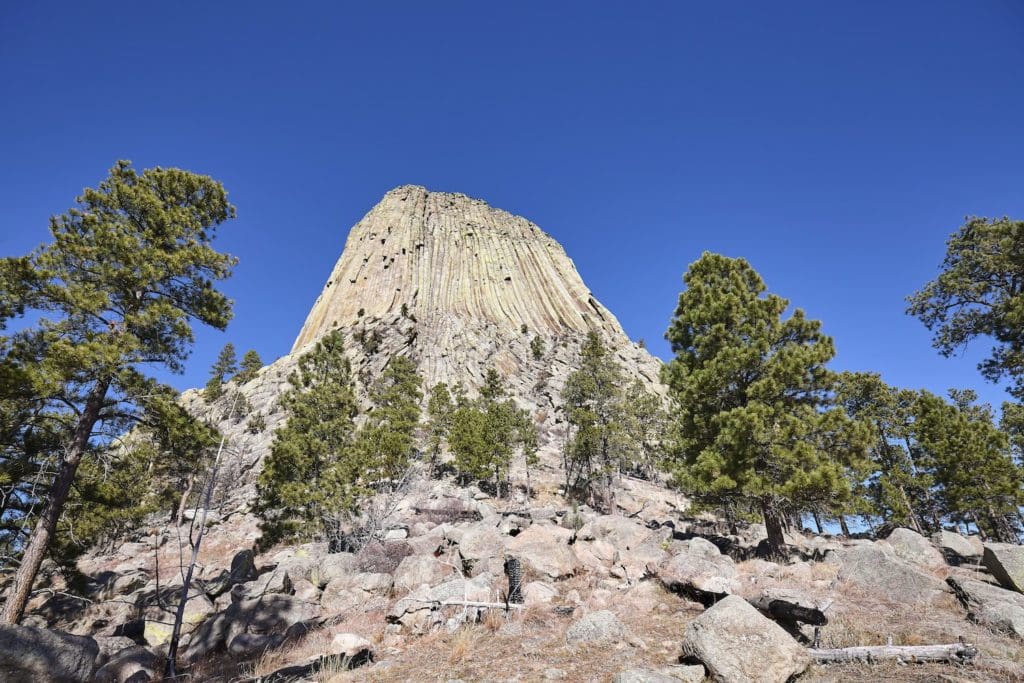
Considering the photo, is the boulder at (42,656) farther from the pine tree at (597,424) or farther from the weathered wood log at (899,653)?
the pine tree at (597,424)

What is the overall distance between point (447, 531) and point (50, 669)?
1190 cm

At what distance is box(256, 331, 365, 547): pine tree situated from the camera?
2127 cm

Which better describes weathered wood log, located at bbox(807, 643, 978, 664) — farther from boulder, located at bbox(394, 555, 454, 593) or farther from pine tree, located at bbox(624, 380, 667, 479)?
pine tree, located at bbox(624, 380, 667, 479)

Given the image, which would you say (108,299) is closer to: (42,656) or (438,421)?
(42,656)

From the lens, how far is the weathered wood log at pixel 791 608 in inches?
283

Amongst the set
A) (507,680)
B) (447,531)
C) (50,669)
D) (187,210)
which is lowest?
(507,680)

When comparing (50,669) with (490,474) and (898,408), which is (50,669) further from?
(898,408)

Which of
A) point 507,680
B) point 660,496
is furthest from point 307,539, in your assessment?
point 660,496

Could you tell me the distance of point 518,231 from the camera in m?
114

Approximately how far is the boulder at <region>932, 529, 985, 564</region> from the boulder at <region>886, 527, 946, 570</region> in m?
0.99

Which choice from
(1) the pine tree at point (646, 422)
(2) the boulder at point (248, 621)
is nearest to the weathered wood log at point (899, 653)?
(2) the boulder at point (248, 621)

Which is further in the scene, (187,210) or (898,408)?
(898,408)

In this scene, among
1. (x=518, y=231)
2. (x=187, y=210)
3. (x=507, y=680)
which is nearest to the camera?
(x=507, y=680)

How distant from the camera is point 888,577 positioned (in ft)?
30.3
